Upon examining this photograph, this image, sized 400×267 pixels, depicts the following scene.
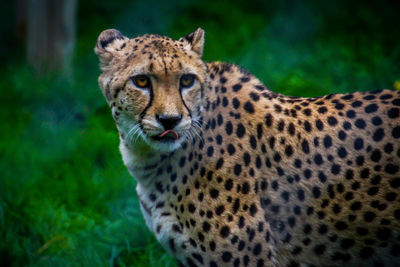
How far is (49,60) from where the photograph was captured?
718cm

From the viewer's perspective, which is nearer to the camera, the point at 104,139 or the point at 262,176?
the point at 262,176

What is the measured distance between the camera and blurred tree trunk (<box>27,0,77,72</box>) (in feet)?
22.9

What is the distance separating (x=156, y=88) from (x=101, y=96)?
137 inches

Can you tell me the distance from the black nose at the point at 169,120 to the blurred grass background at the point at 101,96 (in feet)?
4.19

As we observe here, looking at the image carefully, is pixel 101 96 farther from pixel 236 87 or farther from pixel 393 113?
pixel 393 113

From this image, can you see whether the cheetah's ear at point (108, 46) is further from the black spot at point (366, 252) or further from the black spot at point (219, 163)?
the black spot at point (366, 252)

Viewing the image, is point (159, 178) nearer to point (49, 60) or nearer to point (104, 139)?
point (104, 139)

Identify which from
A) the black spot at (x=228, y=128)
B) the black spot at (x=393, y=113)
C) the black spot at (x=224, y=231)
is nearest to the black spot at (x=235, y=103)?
the black spot at (x=228, y=128)

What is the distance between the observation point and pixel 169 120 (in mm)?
2506

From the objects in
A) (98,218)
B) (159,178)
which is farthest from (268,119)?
(98,218)

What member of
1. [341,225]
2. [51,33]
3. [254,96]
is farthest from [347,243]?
[51,33]

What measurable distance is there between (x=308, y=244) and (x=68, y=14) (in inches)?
218

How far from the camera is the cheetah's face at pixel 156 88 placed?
2555mm

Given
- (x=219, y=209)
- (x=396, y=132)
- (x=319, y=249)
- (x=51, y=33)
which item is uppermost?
(x=51, y=33)
